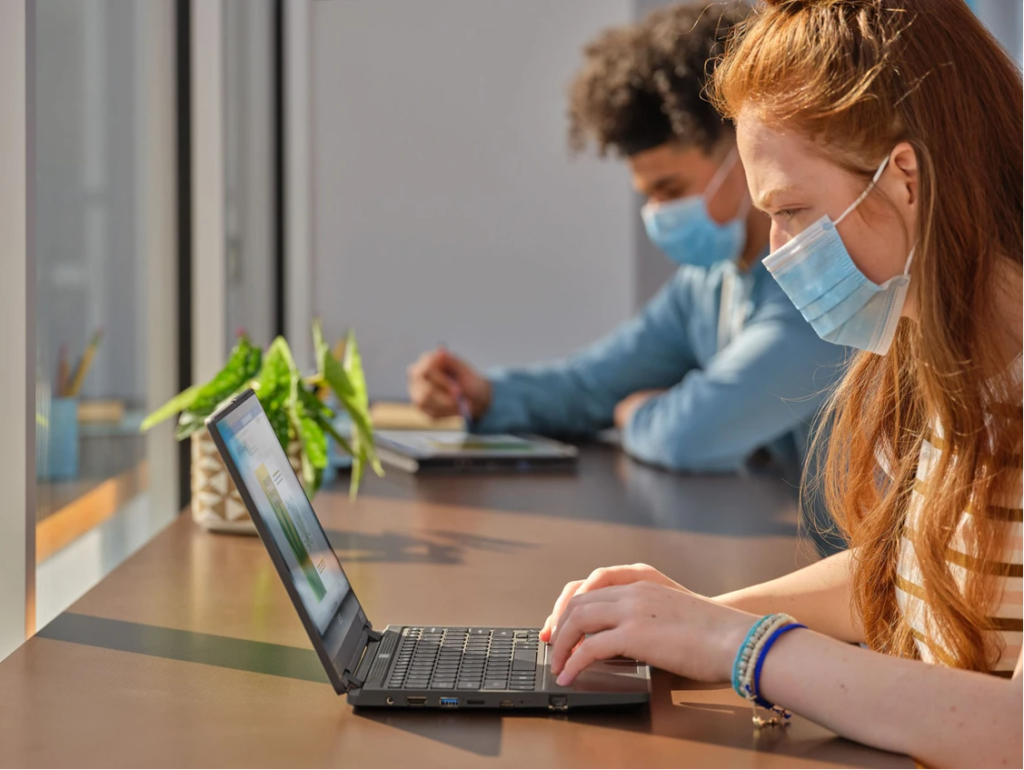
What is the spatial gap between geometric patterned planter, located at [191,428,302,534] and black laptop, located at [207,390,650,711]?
42 cm

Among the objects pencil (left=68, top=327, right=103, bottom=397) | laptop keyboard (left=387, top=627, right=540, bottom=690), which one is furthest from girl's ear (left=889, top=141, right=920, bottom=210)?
pencil (left=68, top=327, right=103, bottom=397)

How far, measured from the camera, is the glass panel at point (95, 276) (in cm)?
125

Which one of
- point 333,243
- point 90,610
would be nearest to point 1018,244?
point 90,610

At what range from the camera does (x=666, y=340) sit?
2.40 meters

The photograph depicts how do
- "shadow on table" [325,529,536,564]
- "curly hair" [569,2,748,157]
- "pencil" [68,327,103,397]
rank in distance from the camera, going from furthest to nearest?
1. "curly hair" [569,2,748,157]
2. "pencil" [68,327,103,397]
3. "shadow on table" [325,529,536,564]

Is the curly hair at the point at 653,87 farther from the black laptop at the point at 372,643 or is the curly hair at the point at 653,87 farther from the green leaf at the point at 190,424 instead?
the black laptop at the point at 372,643

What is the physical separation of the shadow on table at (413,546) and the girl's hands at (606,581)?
14.6 inches

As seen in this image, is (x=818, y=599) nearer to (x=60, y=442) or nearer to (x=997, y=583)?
(x=997, y=583)

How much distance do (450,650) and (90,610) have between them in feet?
1.19

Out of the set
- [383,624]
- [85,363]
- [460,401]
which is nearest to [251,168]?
[460,401]

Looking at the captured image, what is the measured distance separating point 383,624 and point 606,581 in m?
0.23

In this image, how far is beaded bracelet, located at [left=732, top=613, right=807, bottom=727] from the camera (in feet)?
2.27

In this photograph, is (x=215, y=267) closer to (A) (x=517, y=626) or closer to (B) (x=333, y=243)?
(A) (x=517, y=626)

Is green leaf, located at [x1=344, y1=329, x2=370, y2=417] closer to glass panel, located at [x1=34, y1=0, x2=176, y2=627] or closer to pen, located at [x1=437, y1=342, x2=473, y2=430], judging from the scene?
glass panel, located at [x1=34, y1=0, x2=176, y2=627]
